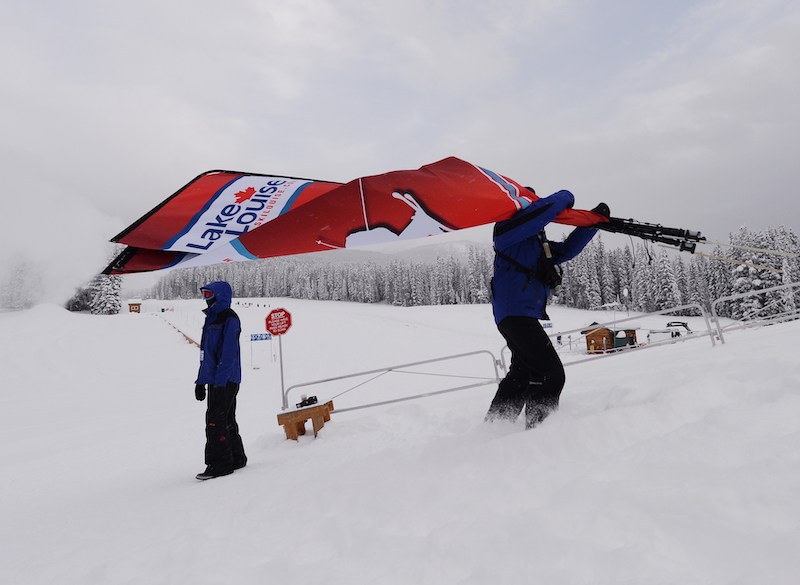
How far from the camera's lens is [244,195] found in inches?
154

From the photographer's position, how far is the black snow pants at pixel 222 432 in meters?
4.94

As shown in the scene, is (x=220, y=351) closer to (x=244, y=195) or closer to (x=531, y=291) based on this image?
(x=244, y=195)

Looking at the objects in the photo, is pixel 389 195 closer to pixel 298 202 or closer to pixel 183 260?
Result: pixel 298 202

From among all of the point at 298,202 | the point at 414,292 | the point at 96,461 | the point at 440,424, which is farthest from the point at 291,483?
the point at 414,292

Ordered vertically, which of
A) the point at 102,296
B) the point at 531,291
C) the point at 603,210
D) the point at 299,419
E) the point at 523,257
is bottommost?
the point at 299,419

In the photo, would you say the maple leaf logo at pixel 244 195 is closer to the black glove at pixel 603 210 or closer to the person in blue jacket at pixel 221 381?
the person in blue jacket at pixel 221 381

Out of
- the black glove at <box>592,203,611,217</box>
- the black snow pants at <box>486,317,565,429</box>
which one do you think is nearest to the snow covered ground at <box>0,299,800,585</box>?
the black snow pants at <box>486,317,565,429</box>

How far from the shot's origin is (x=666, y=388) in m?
3.64

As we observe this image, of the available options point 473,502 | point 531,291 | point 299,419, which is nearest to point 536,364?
point 531,291

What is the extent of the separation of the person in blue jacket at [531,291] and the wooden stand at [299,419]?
10.5 ft

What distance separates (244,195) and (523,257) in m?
2.61

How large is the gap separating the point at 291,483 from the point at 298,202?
8.20 ft

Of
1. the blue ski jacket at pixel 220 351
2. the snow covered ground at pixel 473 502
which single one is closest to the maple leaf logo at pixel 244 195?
the blue ski jacket at pixel 220 351

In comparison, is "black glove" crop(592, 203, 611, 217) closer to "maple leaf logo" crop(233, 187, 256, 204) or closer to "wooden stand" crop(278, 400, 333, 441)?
"maple leaf logo" crop(233, 187, 256, 204)
